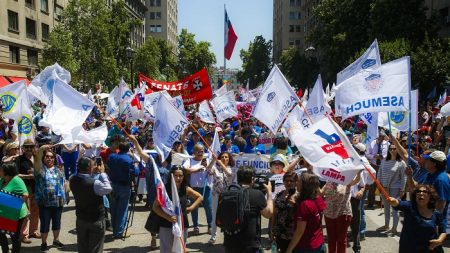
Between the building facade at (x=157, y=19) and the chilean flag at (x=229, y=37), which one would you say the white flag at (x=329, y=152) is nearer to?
the chilean flag at (x=229, y=37)

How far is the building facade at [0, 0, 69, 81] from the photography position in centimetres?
3403

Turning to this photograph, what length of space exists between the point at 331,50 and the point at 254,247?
39.2 m

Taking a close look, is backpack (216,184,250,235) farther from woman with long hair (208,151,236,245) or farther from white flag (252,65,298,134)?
white flag (252,65,298,134)

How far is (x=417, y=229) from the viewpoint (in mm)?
4723

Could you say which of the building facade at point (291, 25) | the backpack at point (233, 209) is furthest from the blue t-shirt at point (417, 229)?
the building facade at point (291, 25)

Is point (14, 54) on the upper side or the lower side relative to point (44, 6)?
lower

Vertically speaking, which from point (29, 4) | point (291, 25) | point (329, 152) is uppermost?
point (291, 25)

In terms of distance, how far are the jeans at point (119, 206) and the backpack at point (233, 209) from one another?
11.5ft

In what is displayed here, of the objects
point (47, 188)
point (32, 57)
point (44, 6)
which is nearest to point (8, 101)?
point (47, 188)

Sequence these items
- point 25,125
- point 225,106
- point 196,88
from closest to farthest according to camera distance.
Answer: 1. point 25,125
2. point 196,88
3. point 225,106

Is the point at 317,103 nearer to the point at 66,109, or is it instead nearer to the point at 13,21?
the point at 66,109

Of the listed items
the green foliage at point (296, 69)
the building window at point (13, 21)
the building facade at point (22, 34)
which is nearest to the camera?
the building facade at point (22, 34)

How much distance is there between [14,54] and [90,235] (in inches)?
1366

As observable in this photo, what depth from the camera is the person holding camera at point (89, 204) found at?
19.7 feet
